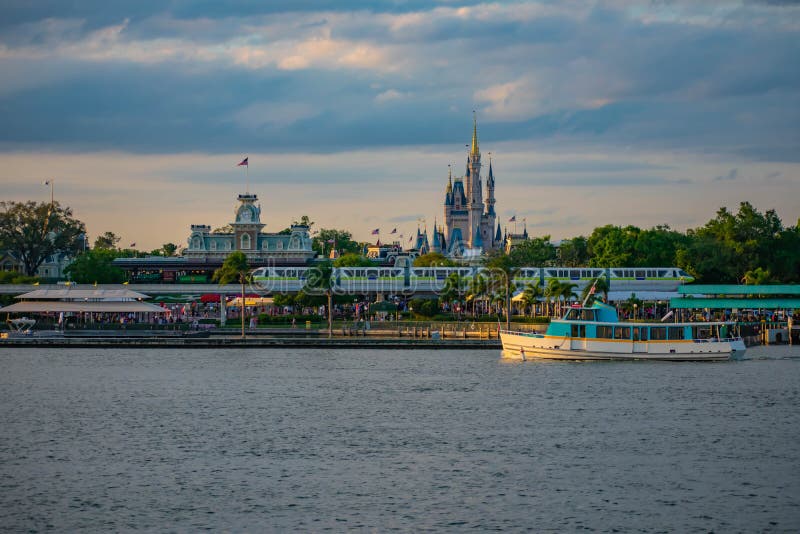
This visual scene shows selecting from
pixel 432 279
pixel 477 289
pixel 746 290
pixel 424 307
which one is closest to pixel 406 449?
pixel 424 307

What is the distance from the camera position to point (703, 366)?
279 feet

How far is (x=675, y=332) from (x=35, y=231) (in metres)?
132

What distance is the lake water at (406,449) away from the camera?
40.7m

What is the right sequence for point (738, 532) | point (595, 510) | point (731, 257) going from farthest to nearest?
point (731, 257), point (595, 510), point (738, 532)

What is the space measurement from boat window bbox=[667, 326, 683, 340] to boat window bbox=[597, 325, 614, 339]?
4.70 meters

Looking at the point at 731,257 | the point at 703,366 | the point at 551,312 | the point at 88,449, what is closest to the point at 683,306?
the point at 551,312

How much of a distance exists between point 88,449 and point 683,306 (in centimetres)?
9058

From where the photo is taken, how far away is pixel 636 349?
85.7 metres

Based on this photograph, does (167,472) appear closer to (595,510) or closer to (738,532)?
(595,510)

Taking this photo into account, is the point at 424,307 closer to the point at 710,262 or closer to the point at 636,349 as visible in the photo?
the point at 636,349

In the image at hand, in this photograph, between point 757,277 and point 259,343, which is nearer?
point 259,343

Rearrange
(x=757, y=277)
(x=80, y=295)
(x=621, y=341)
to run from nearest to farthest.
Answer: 1. (x=621, y=341)
2. (x=80, y=295)
3. (x=757, y=277)

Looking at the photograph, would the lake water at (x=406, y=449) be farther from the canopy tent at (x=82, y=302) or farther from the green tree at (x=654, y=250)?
the green tree at (x=654, y=250)

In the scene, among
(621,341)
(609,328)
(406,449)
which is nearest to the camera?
(406,449)
